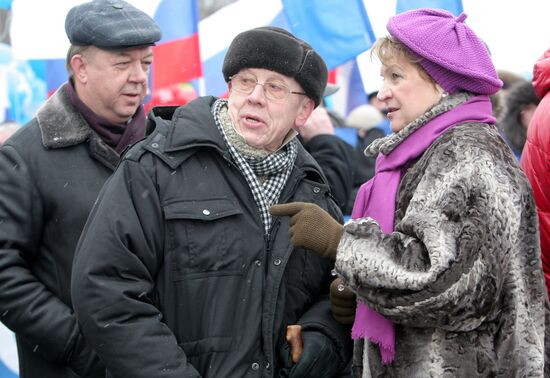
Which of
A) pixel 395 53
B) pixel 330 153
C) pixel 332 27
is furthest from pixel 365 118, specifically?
pixel 395 53

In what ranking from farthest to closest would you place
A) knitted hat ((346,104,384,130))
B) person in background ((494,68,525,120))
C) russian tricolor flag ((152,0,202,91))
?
knitted hat ((346,104,384,130)) < russian tricolor flag ((152,0,202,91)) < person in background ((494,68,525,120))

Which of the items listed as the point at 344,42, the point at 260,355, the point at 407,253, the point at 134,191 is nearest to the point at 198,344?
the point at 260,355

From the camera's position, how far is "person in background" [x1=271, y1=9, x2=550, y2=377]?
8.61ft

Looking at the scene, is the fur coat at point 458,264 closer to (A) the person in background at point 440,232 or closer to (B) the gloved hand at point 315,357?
(A) the person in background at point 440,232

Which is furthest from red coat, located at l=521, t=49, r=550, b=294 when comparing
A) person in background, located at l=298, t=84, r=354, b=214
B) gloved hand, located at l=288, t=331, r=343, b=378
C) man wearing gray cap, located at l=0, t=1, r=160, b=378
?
person in background, located at l=298, t=84, r=354, b=214

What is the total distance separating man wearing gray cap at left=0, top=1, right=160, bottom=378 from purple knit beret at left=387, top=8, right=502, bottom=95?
1.39m

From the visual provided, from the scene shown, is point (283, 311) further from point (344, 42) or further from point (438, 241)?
point (344, 42)

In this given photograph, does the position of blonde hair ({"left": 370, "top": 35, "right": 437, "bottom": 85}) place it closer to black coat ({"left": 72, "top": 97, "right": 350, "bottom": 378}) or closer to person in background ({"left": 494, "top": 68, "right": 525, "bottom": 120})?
black coat ({"left": 72, "top": 97, "right": 350, "bottom": 378})

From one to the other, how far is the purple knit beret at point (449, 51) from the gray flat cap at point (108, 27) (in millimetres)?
1336

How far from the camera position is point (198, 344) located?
2.91 m

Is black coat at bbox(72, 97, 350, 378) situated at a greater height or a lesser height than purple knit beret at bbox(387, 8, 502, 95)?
lesser

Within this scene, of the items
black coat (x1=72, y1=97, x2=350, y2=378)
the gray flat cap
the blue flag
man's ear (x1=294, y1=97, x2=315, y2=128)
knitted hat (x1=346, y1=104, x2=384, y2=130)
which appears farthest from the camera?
knitted hat (x1=346, y1=104, x2=384, y2=130)

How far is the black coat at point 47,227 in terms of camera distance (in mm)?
3457

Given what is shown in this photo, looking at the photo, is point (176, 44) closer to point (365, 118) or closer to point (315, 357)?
point (365, 118)
